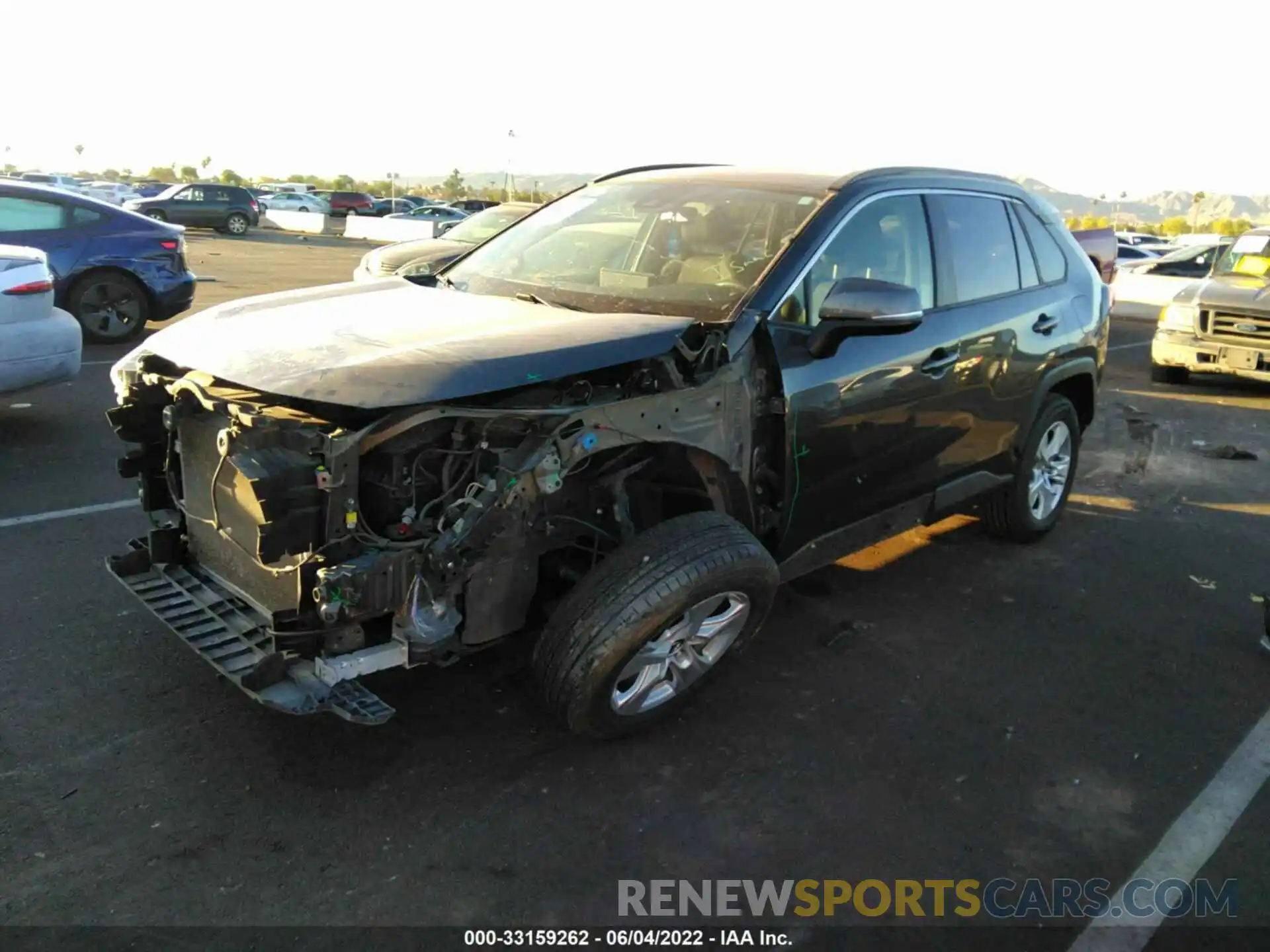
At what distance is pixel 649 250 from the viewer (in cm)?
419

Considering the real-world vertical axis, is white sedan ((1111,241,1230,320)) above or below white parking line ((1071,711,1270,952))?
above

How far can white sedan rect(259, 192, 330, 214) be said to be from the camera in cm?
4625

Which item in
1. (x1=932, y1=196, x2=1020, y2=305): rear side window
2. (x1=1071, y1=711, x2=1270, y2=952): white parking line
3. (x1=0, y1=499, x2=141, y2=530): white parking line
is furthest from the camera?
(x1=0, y1=499, x2=141, y2=530): white parking line

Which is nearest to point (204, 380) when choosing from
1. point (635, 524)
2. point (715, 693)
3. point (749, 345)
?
point (635, 524)

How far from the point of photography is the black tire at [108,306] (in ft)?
33.8

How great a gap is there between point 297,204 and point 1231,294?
144 ft

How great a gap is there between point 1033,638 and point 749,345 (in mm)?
1999

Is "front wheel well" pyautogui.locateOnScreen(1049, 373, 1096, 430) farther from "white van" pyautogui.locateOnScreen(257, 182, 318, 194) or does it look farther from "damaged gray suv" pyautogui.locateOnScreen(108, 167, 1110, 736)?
"white van" pyautogui.locateOnScreen(257, 182, 318, 194)

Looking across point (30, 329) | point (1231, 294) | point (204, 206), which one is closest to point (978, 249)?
point (30, 329)

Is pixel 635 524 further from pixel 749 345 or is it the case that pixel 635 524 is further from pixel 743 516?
pixel 749 345

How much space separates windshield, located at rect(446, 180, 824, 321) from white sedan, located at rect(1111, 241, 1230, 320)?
48.4ft

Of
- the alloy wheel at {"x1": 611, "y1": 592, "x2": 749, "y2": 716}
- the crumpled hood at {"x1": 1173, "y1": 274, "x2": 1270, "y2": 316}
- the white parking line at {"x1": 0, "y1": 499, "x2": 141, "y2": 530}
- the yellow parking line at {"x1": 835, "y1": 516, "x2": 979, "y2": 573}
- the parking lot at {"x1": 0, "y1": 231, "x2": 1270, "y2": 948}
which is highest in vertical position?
the crumpled hood at {"x1": 1173, "y1": 274, "x2": 1270, "y2": 316}

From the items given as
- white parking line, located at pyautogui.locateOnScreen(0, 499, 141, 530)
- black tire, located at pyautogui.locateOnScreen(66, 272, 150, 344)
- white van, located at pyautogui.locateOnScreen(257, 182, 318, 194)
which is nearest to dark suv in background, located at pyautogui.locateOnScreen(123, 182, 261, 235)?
white van, located at pyautogui.locateOnScreen(257, 182, 318, 194)

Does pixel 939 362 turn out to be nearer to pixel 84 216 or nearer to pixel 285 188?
pixel 84 216
